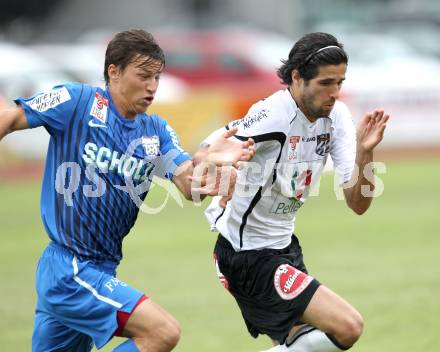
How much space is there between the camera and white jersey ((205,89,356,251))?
666 centimetres

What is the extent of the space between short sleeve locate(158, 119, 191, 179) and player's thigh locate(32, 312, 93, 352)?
1.11 meters

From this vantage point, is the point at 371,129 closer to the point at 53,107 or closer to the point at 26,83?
the point at 53,107

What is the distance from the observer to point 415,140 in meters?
23.0

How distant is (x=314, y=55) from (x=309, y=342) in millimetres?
1811

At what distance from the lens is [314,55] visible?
659 centimetres

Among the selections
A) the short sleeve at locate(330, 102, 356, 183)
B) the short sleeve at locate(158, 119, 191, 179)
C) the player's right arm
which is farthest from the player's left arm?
the player's right arm

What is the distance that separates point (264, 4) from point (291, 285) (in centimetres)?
3293

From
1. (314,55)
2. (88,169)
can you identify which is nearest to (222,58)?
(314,55)

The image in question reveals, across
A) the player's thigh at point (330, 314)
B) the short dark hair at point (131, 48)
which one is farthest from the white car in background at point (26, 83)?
the player's thigh at point (330, 314)

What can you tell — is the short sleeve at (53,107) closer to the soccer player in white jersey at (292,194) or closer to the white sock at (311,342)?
the soccer player in white jersey at (292,194)

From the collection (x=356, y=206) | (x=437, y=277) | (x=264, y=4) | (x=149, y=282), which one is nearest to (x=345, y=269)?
(x=437, y=277)

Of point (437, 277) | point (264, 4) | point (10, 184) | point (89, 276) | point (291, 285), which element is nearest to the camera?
point (89, 276)

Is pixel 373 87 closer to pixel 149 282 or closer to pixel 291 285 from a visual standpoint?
pixel 149 282

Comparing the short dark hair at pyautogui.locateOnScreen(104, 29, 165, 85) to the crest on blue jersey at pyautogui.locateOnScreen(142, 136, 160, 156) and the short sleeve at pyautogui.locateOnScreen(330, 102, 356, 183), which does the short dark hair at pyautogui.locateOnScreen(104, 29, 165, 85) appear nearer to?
the crest on blue jersey at pyautogui.locateOnScreen(142, 136, 160, 156)
